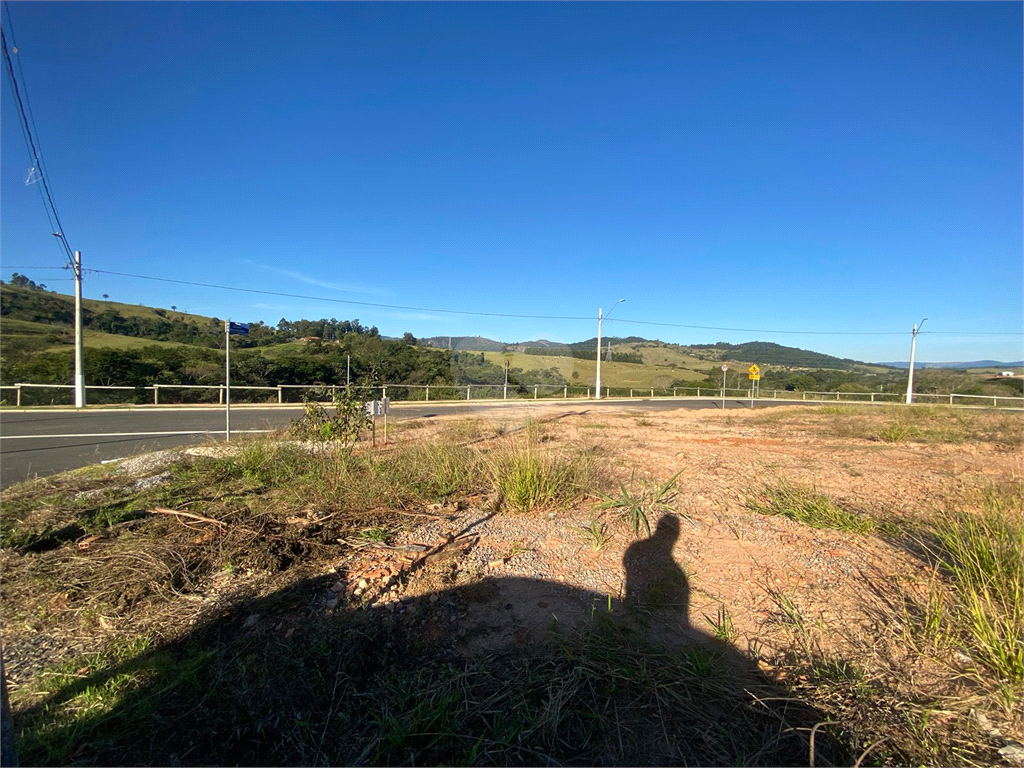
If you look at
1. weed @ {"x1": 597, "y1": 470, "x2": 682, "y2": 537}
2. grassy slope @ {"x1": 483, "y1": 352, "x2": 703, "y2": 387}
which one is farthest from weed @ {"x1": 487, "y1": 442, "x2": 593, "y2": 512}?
grassy slope @ {"x1": 483, "y1": 352, "x2": 703, "y2": 387}

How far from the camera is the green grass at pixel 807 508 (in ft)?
14.6

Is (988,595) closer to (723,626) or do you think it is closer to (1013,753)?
(1013,753)

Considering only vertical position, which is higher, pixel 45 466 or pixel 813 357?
pixel 813 357

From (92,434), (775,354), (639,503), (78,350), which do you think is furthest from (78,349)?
(775,354)

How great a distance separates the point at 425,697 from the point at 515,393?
11822 millimetres

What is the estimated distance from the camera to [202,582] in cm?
345

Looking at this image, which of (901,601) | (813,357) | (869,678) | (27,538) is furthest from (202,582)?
(813,357)

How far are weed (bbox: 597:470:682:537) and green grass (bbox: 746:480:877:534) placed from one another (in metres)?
0.94

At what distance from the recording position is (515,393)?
14.0 meters

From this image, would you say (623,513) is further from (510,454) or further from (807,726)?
(807,726)

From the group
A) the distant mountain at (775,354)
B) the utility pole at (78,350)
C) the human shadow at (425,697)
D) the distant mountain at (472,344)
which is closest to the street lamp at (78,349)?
the utility pole at (78,350)

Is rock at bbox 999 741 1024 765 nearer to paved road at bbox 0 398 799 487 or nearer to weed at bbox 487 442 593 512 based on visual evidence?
weed at bbox 487 442 593 512

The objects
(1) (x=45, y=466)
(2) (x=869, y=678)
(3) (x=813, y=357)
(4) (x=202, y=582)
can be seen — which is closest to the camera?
(2) (x=869, y=678)

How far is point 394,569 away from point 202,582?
4.48 ft
